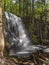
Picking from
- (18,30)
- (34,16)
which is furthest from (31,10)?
(18,30)

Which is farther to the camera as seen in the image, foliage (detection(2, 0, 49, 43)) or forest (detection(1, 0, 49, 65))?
foliage (detection(2, 0, 49, 43))

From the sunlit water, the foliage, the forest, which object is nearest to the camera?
the sunlit water

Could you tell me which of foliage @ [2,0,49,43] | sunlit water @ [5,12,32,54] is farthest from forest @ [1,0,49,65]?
sunlit water @ [5,12,32,54]

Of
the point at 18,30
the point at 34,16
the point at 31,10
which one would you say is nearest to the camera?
the point at 18,30

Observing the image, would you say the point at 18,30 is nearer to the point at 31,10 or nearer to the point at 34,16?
the point at 34,16

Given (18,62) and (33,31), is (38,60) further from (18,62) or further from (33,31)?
(33,31)

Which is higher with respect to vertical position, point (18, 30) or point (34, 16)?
point (34, 16)

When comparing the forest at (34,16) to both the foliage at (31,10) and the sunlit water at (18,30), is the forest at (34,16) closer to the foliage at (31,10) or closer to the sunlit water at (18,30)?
the foliage at (31,10)

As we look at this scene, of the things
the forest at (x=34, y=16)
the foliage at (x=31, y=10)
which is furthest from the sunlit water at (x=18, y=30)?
the foliage at (x=31, y=10)

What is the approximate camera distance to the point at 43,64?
16.3 feet

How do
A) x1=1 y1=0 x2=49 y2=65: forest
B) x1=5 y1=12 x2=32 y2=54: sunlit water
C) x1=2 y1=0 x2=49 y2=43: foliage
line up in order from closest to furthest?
x1=5 y1=12 x2=32 y2=54: sunlit water < x1=1 y1=0 x2=49 y2=65: forest < x1=2 y1=0 x2=49 y2=43: foliage

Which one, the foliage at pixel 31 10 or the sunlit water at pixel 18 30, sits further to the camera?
the foliage at pixel 31 10

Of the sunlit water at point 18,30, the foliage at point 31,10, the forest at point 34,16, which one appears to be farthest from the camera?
the foliage at point 31,10

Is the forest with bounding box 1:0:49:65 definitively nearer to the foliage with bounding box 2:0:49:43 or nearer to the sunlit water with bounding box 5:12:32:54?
the foliage with bounding box 2:0:49:43
